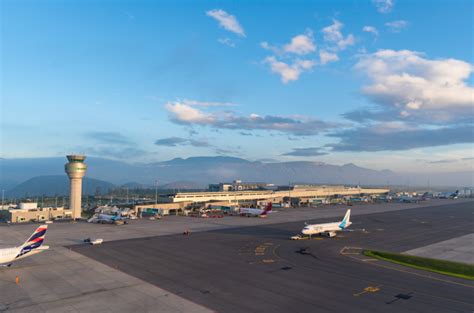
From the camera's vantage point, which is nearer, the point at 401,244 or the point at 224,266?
the point at 224,266

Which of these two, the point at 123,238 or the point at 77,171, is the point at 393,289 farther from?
the point at 77,171

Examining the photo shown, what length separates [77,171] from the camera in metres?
136

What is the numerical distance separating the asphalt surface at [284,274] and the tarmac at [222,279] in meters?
0.14

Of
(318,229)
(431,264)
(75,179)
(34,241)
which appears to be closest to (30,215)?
(75,179)

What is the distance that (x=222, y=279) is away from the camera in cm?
4678

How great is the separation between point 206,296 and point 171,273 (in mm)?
11905

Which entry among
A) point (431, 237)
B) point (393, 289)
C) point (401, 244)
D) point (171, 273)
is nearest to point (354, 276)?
point (393, 289)

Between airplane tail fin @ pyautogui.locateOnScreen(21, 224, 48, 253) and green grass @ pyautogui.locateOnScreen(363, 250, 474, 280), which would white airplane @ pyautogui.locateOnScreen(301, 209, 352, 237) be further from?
airplane tail fin @ pyautogui.locateOnScreen(21, 224, 48, 253)

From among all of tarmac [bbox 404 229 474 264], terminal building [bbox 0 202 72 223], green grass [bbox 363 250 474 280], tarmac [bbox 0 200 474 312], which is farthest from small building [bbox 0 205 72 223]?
tarmac [bbox 404 229 474 264]

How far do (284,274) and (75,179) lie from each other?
375 feet

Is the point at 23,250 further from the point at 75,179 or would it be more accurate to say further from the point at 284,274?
the point at 75,179

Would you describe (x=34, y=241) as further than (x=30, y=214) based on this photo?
No

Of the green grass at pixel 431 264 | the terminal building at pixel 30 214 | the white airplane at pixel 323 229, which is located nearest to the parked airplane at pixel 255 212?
the white airplane at pixel 323 229

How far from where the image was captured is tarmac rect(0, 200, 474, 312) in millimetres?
37188
